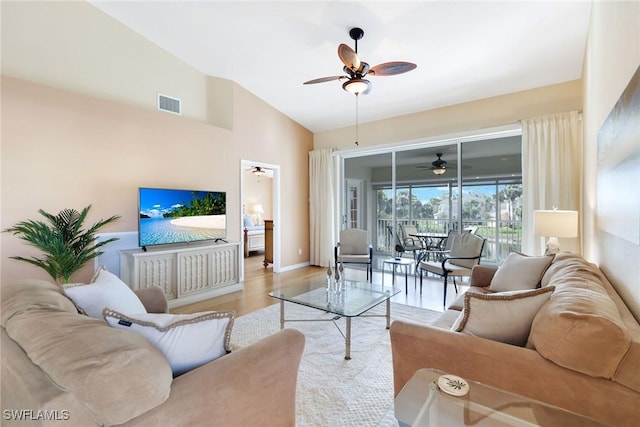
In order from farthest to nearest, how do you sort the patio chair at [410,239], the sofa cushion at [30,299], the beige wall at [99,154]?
the patio chair at [410,239], the beige wall at [99,154], the sofa cushion at [30,299]

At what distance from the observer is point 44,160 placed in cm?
320

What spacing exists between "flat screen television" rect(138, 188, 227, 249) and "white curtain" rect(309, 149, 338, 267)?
2161 millimetres

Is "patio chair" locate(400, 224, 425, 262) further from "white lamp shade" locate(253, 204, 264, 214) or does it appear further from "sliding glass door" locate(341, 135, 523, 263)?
"white lamp shade" locate(253, 204, 264, 214)

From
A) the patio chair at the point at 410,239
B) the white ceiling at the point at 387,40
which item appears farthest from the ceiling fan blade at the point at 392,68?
the patio chair at the point at 410,239

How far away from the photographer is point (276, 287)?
4.70 metres

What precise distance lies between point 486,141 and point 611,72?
2988 mm

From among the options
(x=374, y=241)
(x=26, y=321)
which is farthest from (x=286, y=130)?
(x=26, y=321)

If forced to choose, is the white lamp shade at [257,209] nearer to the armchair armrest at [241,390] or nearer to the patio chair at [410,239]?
the patio chair at [410,239]

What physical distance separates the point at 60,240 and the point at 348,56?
3403mm

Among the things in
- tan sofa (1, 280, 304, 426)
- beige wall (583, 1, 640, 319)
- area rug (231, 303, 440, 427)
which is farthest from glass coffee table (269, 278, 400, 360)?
beige wall (583, 1, 640, 319)

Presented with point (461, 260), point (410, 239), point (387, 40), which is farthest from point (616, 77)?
point (410, 239)

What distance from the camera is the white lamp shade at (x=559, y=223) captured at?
9.82 feet

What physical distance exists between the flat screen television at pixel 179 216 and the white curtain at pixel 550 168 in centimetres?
446

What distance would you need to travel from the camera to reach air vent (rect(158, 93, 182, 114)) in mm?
4222
